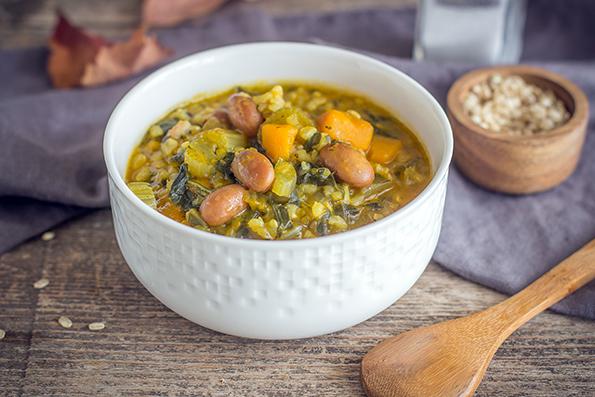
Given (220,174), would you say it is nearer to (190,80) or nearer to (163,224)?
(163,224)

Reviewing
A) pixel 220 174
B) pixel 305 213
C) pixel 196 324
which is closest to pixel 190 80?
pixel 220 174

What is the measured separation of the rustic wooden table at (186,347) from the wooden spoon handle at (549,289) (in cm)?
12

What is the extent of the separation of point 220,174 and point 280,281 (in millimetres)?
678

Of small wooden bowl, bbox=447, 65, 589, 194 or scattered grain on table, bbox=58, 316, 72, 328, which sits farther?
small wooden bowl, bbox=447, 65, 589, 194

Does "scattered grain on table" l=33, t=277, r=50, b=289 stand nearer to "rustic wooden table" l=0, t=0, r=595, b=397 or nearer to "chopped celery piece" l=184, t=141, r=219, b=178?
"rustic wooden table" l=0, t=0, r=595, b=397

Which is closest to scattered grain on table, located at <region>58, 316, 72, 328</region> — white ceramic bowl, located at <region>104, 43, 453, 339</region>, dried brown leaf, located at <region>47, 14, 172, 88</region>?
white ceramic bowl, located at <region>104, 43, 453, 339</region>

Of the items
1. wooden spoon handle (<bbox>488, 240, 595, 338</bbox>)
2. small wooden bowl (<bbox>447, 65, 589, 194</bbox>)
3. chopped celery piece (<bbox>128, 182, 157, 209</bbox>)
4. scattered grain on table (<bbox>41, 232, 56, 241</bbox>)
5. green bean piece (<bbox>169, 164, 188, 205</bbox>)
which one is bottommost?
scattered grain on table (<bbox>41, 232, 56, 241</bbox>)

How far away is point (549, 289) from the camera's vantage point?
247 centimetres

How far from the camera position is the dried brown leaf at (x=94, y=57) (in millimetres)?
3748

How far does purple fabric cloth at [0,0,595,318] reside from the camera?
2770 millimetres

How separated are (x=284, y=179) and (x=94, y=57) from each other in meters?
2.50

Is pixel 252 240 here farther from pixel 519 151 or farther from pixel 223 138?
pixel 519 151

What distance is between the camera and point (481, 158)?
3.07m

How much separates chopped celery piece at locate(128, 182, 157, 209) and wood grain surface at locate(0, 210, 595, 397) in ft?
1.72
